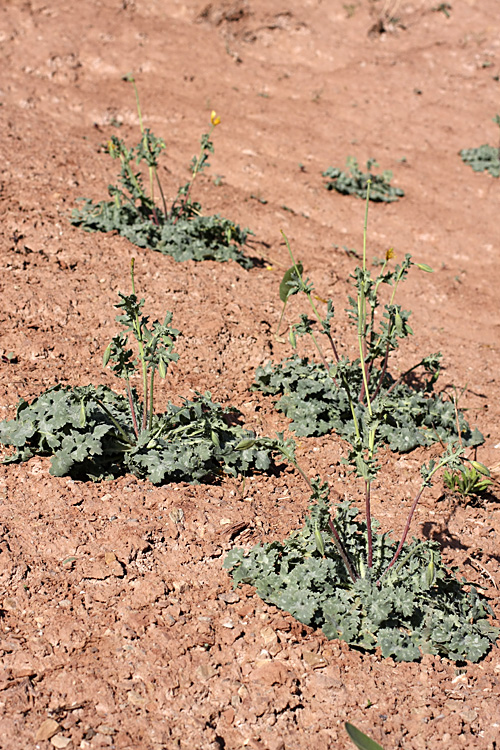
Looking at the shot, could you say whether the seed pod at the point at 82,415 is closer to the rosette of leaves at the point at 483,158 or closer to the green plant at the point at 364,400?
the green plant at the point at 364,400

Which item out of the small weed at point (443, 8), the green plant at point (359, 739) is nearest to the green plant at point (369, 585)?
the green plant at point (359, 739)

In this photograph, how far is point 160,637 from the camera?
2463 mm

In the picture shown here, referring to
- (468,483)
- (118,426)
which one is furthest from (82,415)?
(468,483)

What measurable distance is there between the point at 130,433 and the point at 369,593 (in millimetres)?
1346

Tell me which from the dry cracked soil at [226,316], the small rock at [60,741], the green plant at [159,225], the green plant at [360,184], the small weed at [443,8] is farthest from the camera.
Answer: the small weed at [443,8]

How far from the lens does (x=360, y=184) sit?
6188 mm

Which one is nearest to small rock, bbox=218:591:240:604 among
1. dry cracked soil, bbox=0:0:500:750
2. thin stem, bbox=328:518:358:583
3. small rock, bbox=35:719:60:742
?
dry cracked soil, bbox=0:0:500:750

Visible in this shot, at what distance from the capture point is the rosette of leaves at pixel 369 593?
2.49 metres

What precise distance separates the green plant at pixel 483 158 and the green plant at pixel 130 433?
15.6 ft

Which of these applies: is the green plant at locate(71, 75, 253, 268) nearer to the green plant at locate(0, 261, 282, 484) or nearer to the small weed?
the green plant at locate(0, 261, 282, 484)

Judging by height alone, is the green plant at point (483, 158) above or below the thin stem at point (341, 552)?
above

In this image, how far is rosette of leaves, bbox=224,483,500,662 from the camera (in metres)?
2.49

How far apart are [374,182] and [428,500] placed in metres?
3.69

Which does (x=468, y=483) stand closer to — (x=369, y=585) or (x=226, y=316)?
(x=369, y=585)
